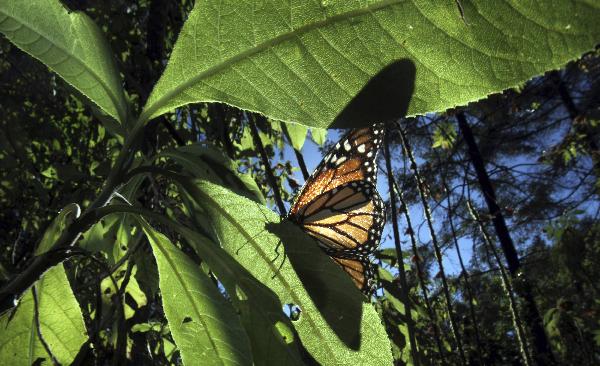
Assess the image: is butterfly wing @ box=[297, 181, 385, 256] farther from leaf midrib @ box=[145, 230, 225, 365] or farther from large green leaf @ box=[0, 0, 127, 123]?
large green leaf @ box=[0, 0, 127, 123]

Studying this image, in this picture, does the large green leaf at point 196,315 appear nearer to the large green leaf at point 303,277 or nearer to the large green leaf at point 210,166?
the large green leaf at point 303,277

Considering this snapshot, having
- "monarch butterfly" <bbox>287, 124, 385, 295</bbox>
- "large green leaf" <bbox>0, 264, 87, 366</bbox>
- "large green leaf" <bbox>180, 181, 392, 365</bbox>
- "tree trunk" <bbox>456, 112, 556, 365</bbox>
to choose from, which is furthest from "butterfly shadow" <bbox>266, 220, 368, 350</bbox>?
"tree trunk" <bbox>456, 112, 556, 365</bbox>

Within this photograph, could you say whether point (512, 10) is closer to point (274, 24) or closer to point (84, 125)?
point (274, 24)

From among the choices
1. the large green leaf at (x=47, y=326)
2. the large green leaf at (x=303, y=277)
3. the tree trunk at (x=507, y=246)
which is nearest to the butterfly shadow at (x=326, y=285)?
the large green leaf at (x=303, y=277)

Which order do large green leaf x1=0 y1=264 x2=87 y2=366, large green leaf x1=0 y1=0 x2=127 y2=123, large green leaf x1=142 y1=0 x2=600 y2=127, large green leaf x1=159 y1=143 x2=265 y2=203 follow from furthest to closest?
large green leaf x1=159 y1=143 x2=265 y2=203, large green leaf x1=0 y1=264 x2=87 y2=366, large green leaf x1=0 y1=0 x2=127 y2=123, large green leaf x1=142 y1=0 x2=600 y2=127

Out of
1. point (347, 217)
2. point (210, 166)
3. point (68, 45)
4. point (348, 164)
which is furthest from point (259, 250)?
point (347, 217)

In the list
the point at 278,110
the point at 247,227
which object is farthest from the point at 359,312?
the point at 278,110
